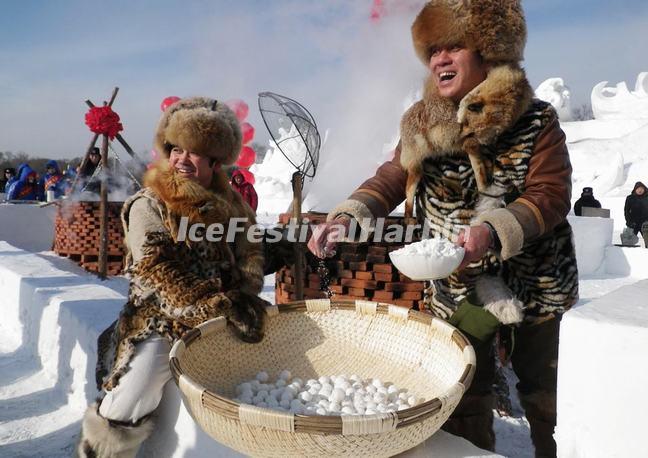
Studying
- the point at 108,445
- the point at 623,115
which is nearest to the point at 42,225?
the point at 108,445

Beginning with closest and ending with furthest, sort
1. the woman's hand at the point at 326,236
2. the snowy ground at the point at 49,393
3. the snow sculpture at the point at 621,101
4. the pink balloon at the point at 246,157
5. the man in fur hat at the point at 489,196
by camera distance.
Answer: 1. the man in fur hat at the point at 489,196
2. the woman's hand at the point at 326,236
3. the snowy ground at the point at 49,393
4. the pink balloon at the point at 246,157
5. the snow sculpture at the point at 621,101

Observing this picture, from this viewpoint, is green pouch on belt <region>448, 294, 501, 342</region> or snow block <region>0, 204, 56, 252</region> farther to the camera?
snow block <region>0, 204, 56, 252</region>

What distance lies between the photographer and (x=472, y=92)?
1.84 m

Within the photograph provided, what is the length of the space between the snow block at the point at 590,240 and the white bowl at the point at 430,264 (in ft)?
24.9

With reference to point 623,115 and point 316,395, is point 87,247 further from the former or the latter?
point 623,115

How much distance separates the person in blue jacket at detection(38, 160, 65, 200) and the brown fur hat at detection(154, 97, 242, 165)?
839 cm

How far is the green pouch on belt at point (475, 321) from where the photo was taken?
6.47 feet

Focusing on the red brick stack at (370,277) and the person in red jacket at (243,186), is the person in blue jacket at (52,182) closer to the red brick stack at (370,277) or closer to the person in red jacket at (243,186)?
the person in red jacket at (243,186)

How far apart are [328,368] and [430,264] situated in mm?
783

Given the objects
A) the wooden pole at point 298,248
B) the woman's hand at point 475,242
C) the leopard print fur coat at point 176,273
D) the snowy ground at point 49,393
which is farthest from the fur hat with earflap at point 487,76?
the snowy ground at point 49,393

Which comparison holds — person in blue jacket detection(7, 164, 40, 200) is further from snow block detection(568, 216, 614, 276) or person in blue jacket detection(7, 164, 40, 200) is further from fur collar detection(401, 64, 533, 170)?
fur collar detection(401, 64, 533, 170)

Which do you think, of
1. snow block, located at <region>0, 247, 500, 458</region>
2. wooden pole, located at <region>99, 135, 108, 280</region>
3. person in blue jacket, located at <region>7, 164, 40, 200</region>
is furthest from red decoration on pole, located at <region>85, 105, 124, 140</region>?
person in blue jacket, located at <region>7, 164, 40, 200</region>

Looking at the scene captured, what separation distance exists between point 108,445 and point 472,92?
6.37 ft

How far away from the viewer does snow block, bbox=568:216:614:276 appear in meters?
8.29
